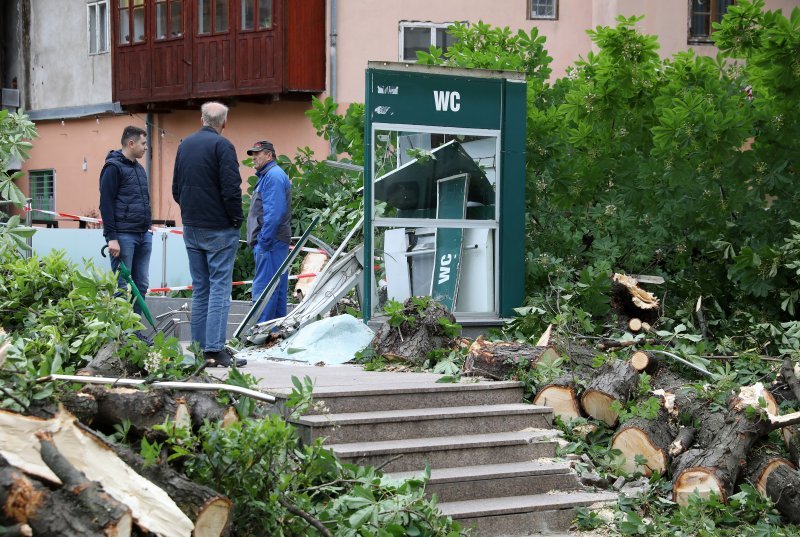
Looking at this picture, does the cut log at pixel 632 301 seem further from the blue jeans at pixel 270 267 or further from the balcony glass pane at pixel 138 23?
the balcony glass pane at pixel 138 23

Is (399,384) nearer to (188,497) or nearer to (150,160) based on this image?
(188,497)

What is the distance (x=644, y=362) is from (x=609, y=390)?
0.73m

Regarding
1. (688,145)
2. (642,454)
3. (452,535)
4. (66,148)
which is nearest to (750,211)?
(688,145)

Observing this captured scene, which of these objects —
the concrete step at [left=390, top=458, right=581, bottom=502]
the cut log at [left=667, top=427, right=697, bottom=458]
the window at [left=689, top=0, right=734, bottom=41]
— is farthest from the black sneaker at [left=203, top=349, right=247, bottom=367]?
the window at [left=689, top=0, right=734, bottom=41]

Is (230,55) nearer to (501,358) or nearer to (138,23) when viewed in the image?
(138,23)

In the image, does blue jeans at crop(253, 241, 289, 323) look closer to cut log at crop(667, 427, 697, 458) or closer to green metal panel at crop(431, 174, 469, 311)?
green metal panel at crop(431, 174, 469, 311)

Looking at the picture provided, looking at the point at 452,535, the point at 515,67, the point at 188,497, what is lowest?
the point at 452,535

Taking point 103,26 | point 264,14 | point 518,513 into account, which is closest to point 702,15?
point 264,14

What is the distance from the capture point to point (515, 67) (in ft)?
43.4

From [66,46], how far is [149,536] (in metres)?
28.0

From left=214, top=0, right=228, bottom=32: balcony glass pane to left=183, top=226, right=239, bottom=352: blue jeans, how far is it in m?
18.1

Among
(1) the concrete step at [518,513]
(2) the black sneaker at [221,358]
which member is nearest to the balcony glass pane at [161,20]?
(2) the black sneaker at [221,358]

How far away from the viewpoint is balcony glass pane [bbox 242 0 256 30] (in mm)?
26031

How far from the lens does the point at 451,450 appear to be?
762cm
